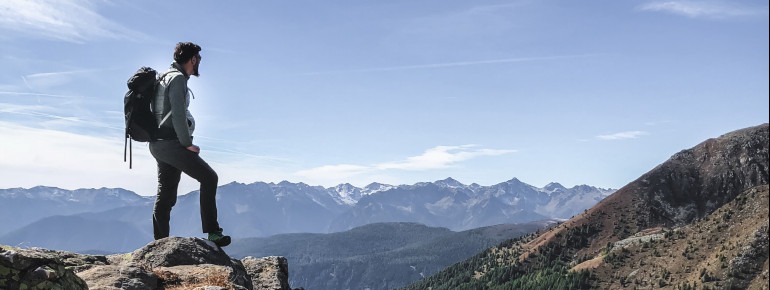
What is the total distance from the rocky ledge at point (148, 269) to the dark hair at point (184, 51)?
3.90m

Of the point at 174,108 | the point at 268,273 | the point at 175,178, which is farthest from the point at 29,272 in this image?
the point at 268,273

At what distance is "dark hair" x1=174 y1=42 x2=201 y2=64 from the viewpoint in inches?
445

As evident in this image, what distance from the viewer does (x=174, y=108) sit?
34.1 ft

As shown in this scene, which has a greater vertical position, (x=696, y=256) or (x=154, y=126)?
(x=154, y=126)

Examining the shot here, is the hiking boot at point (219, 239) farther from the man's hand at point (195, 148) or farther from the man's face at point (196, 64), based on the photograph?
the man's face at point (196, 64)

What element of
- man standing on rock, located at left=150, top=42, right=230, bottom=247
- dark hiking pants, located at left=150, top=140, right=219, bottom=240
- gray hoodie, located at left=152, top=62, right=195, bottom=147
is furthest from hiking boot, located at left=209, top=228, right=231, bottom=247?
gray hoodie, located at left=152, top=62, right=195, bottom=147

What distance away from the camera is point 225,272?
984 centimetres

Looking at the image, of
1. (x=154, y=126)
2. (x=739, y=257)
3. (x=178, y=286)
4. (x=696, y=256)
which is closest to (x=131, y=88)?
(x=154, y=126)

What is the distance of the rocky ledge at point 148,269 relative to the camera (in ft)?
21.5

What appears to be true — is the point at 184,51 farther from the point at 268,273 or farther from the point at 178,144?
the point at 268,273

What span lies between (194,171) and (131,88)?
2.13 metres

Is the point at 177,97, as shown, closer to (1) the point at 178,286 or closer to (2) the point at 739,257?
(1) the point at 178,286

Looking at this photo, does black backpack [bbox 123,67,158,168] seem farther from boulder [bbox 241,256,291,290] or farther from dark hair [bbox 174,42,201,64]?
boulder [bbox 241,256,291,290]

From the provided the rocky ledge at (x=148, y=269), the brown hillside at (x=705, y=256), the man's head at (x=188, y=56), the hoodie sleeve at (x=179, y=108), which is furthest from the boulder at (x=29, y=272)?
the brown hillside at (x=705, y=256)
